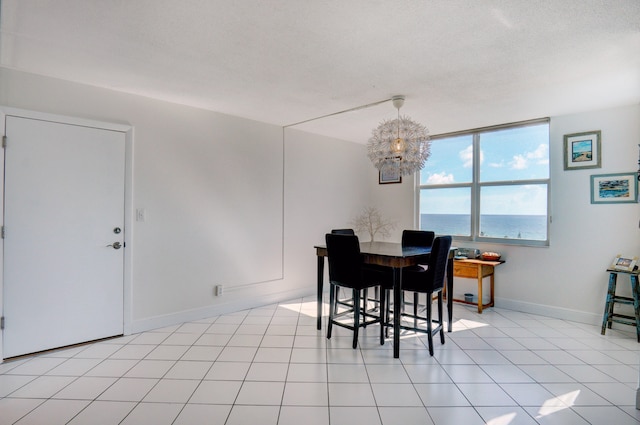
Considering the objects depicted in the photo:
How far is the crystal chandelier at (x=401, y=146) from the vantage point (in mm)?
3127

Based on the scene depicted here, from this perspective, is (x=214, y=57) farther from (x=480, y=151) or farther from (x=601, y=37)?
(x=480, y=151)

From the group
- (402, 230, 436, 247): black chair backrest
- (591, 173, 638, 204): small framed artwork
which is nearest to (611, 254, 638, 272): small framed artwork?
(591, 173, 638, 204): small framed artwork

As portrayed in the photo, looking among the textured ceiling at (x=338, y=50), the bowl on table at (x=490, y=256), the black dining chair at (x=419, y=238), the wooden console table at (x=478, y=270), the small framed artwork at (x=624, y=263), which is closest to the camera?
the textured ceiling at (x=338, y=50)

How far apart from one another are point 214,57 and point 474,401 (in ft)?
10.0

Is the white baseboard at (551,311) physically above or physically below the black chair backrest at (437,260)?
below

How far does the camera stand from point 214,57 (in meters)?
2.58

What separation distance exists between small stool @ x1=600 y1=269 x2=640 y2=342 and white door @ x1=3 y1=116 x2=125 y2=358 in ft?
16.4

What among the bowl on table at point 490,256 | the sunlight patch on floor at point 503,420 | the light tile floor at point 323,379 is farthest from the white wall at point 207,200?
the sunlight patch on floor at point 503,420

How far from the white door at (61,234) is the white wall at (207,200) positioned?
0.57 ft

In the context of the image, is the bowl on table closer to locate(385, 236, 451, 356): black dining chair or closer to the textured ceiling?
locate(385, 236, 451, 356): black dining chair

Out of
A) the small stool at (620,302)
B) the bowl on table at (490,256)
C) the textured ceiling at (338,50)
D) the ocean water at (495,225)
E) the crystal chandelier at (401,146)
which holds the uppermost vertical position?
the textured ceiling at (338,50)

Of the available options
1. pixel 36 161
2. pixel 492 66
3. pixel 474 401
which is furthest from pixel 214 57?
pixel 474 401

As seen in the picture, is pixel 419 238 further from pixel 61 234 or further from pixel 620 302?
pixel 61 234

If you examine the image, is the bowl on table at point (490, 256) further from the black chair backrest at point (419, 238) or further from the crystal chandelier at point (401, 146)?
the crystal chandelier at point (401, 146)
